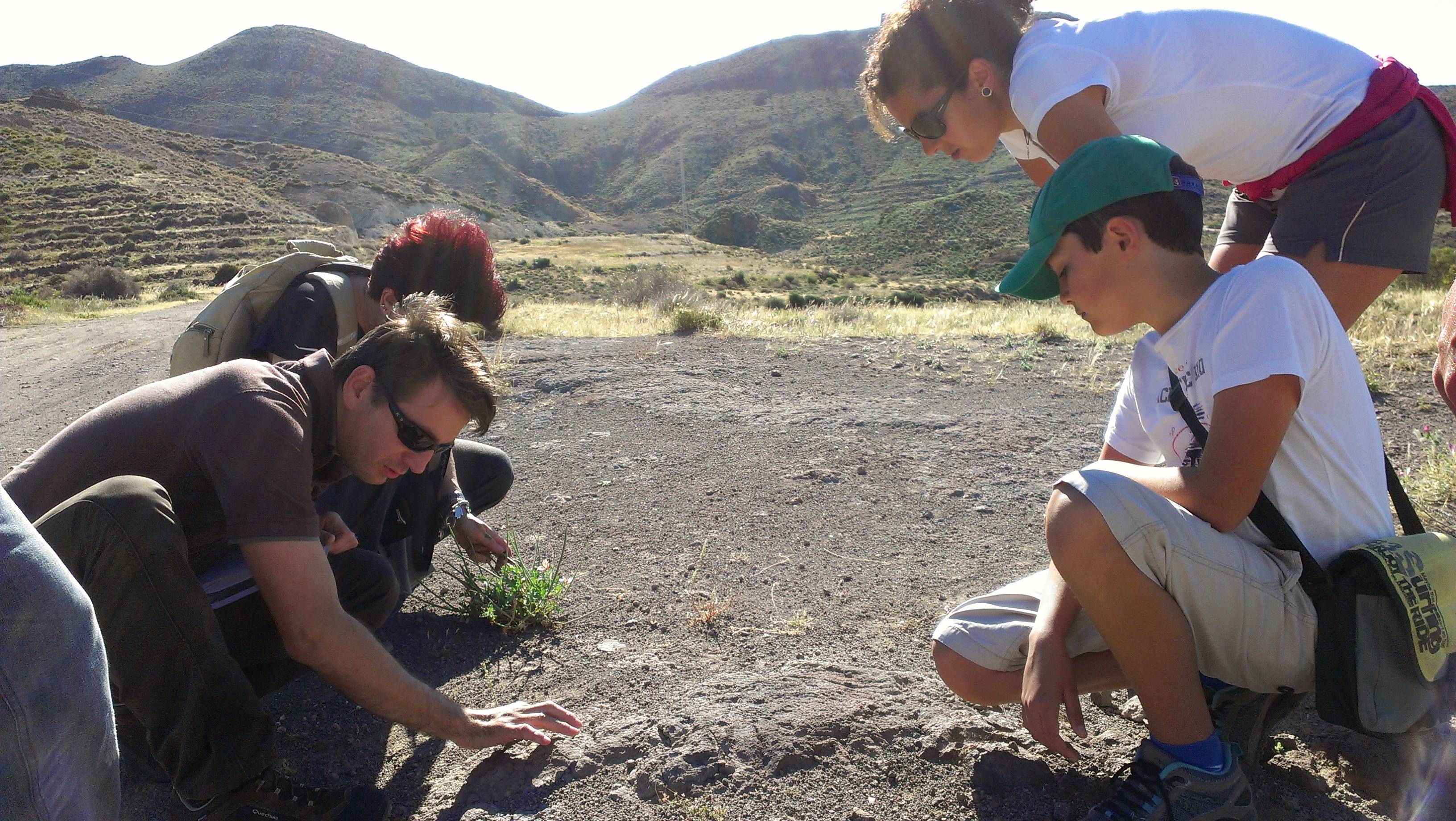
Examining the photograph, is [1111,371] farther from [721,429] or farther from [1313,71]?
[1313,71]

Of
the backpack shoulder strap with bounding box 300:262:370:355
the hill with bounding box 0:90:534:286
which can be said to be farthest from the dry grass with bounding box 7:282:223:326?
the backpack shoulder strap with bounding box 300:262:370:355

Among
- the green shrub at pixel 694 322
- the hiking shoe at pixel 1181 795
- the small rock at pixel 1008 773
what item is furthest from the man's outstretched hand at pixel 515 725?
the green shrub at pixel 694 322

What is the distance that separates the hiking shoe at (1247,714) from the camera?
1.56 metres

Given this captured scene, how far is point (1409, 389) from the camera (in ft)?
15.1

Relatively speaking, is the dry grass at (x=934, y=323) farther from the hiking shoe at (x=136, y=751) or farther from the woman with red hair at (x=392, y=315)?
the hiking shoe at (x=136, y=751)

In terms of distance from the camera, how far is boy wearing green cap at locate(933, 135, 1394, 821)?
1.39 meters

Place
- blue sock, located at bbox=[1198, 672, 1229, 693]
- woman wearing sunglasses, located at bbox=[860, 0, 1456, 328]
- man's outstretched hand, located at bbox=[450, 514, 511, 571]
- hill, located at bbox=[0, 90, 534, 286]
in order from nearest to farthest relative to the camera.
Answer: blue sock, located at bbox=[1198, 672, 1229, 693] → woman wearing sunglasses, located at bbox=[860, 0, 1456, 328] → man's outstretched hand, located at bbox=[450, 514, 511, 571] → hill, located at bbox=[0, 90, 534, 286]

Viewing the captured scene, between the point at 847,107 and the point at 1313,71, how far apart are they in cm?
7433

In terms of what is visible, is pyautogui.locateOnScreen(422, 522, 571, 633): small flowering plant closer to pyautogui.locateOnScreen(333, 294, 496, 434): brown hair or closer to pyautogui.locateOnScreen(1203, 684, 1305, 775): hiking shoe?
pyautogui.locateOnScreen(333, 294, 496, 434): brown hair

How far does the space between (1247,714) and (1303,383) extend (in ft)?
2.12

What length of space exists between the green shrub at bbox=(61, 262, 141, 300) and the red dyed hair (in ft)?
68.9

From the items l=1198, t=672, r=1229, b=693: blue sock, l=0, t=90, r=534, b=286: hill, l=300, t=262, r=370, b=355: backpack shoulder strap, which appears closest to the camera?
l=1198, t=672, r=1229, b=693: blue sock

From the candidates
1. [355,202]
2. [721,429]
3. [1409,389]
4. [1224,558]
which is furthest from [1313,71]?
[355,202]

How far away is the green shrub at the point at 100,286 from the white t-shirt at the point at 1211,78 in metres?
22.8
